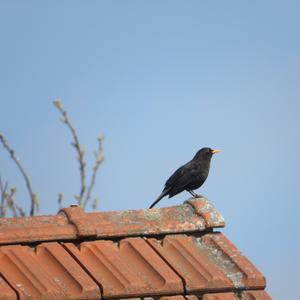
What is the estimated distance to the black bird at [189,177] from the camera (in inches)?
478

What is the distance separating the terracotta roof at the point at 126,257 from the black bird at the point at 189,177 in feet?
24.2

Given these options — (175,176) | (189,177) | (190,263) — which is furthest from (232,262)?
(175,176)

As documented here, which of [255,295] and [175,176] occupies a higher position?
[175,176]

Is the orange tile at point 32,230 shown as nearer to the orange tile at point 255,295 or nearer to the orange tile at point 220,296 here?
the orange tile at point 220,296

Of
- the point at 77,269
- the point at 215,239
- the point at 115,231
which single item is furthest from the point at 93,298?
the point at 215,239

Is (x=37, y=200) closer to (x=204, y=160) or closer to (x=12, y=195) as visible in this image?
(x=12, y=195)

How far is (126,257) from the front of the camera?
14.3ft

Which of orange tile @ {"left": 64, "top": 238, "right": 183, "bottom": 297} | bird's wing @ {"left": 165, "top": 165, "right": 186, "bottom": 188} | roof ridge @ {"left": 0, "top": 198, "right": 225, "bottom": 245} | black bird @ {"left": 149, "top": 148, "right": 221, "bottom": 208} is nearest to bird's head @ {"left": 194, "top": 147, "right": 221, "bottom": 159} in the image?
black bird @ {"left": 149, "top": 148, "right": 221, "bottom": 208}

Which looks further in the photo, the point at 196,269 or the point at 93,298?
the point at 196,269

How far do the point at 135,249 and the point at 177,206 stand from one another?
414mm

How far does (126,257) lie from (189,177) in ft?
25.8

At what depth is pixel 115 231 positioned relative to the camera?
14.8 feet

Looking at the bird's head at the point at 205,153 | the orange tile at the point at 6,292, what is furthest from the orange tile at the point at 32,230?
the bird's head at the point at 205,153

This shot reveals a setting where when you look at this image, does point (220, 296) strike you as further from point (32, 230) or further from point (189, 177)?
point (189, 177)
